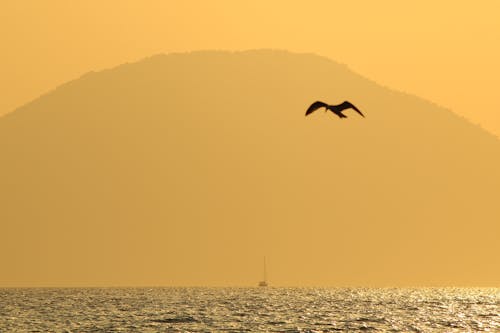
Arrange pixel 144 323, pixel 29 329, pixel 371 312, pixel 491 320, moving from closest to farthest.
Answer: pixel 29 329
pixel 144 323
pixel 491 320
pixel 371 312

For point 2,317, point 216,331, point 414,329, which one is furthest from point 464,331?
point 2,317

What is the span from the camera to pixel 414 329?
83.7 m

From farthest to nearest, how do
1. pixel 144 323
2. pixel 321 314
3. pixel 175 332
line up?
pixel 321 314 < pixel 144 323 < pixel 175 332

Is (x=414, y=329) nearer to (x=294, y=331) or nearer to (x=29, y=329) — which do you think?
(x=294, y=331)

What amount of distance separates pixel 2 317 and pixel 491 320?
4547 cm

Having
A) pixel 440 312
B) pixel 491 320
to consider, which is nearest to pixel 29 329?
pixel 491 320

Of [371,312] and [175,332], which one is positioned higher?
[371,312]

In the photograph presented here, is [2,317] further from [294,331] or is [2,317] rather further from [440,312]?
[440,312]

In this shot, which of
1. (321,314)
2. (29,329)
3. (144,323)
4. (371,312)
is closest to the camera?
(29,329)

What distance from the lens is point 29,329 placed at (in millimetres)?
82875

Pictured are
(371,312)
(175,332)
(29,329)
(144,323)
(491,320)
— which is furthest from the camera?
(371,312)

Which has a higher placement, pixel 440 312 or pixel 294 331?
pixel 440 312

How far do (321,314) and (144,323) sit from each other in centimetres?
2252

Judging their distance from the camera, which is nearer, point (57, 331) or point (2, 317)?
point (57, 331)
